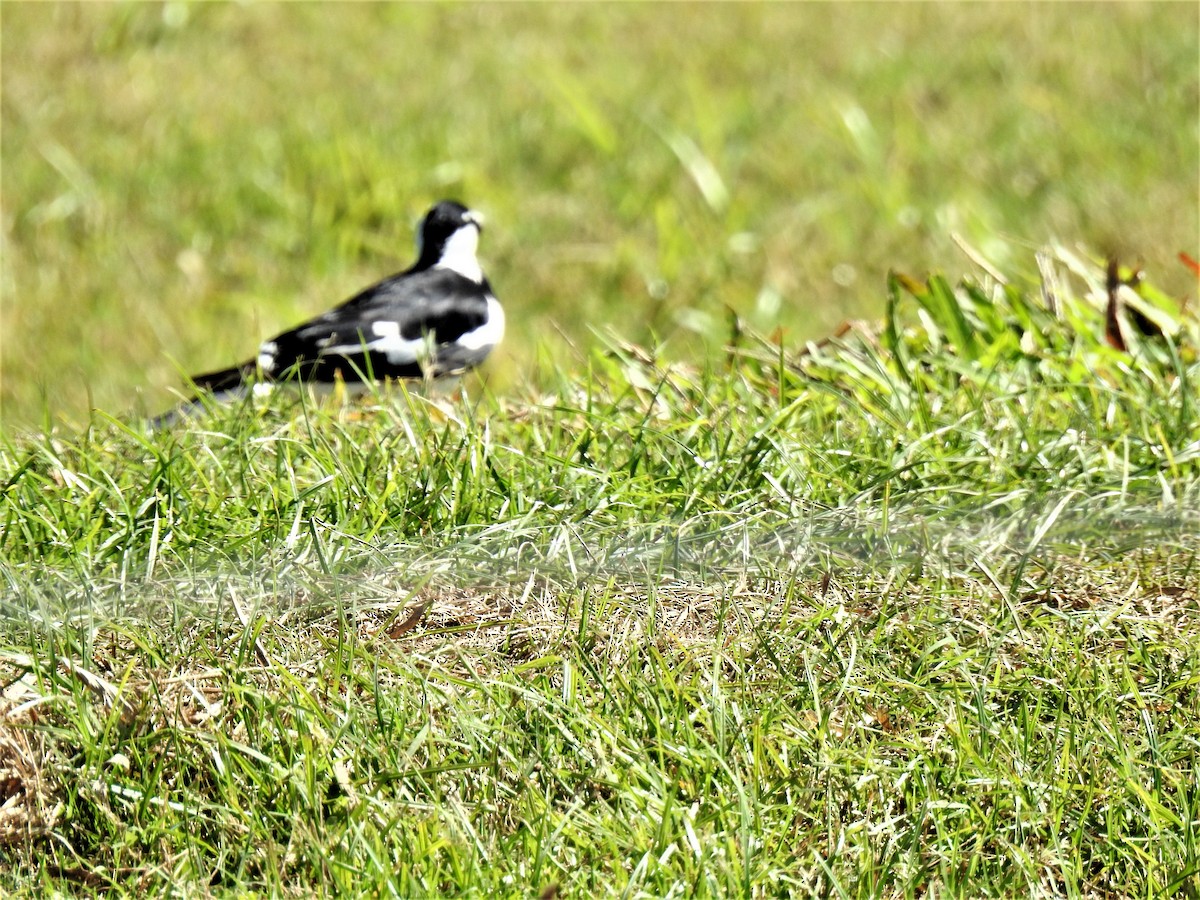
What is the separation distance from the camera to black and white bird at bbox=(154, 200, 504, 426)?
15.7 feet

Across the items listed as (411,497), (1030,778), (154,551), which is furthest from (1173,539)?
(154,551)

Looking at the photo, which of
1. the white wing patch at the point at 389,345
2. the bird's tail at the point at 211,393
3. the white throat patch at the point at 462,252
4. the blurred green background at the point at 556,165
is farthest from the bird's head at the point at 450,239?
the bird's tail at the point at 211,393

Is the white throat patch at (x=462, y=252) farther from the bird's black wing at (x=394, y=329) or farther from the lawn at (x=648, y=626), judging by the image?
the lawn at (x=648, y=626)

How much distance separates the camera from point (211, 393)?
3547mm

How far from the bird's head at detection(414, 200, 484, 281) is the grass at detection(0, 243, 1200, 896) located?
2.57m

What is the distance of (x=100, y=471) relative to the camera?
299cm

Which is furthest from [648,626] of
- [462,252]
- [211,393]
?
[462,252]

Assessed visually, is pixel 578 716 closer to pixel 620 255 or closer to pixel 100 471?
pixel 100 471

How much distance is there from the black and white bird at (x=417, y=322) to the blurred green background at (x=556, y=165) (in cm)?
27

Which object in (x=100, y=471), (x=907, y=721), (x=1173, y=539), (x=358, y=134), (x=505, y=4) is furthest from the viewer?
(x=505, y=4)

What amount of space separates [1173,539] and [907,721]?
68cm

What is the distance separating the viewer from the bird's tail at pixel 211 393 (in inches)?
137

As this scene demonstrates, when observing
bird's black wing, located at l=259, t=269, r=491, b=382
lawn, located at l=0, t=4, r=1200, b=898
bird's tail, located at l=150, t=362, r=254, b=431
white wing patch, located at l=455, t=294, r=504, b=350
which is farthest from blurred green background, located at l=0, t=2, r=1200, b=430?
lawn, located at l=0, t=4, r=1200, b=898

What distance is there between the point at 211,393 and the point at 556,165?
14.5 ft
